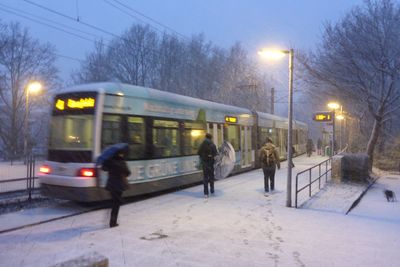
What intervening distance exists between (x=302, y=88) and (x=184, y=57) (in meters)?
24.4

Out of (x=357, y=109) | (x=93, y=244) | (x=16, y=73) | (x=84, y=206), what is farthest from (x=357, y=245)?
(x=16, y=73)

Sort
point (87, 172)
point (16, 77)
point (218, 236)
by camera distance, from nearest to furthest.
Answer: point (218, 236) < point (87, 172) < point (16, 77)

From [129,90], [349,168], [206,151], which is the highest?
[129,90]

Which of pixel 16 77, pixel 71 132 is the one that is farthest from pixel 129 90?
pixel 16 77

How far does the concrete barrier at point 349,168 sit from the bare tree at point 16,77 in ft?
90.9

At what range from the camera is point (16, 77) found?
36.8 m

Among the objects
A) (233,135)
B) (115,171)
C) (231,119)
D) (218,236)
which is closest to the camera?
(218,236)

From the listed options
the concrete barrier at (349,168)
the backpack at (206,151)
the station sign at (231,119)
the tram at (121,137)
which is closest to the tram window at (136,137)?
the tram at (121,137)

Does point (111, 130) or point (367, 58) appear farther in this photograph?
point (367, 58)

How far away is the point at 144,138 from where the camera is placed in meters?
10.7

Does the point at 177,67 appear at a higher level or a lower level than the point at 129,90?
higher

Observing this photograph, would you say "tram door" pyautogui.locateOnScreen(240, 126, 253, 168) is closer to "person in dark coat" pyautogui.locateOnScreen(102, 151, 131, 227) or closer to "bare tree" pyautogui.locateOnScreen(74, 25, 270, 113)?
Result: "person in dark coat" pyautogui.locateOnScreen(102, 151, 131, 227)

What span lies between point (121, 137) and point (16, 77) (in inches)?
1222

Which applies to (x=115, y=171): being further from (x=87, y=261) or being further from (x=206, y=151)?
(x=87, y=261)
